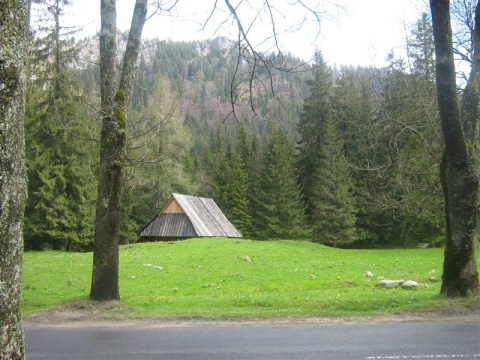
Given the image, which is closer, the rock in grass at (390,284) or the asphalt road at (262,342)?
the asphalt road at (262,342)

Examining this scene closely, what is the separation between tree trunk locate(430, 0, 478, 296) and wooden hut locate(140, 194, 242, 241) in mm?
29433

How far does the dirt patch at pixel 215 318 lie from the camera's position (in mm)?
10578

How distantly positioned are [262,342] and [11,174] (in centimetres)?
625

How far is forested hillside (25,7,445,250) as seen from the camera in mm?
20312

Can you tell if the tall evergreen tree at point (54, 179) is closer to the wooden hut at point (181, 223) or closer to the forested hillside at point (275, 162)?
the forested hillside at point (275, 162)

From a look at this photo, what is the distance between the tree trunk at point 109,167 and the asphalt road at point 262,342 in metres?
2.04

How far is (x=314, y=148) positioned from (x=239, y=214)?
12906 mm

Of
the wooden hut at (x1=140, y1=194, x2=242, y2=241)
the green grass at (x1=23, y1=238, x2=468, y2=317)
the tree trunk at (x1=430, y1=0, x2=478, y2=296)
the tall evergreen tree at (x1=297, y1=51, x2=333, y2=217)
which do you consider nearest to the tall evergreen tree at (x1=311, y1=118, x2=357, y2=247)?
the tall evergreen tree at (x1=297, y1=51, x2=333, y2=217)

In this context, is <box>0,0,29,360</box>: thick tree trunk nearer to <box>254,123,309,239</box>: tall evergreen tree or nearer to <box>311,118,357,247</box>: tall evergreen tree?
<box>311,118,357,247</box>: tall evergreen tree

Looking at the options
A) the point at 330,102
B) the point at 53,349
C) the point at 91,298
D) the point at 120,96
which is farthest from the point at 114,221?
the point at 330,102

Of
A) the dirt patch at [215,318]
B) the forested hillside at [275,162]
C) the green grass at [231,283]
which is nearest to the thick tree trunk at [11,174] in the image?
the forested hillside at [275,162]

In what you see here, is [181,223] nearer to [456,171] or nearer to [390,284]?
[390,284]

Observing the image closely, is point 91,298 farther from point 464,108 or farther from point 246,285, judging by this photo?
point 464,108

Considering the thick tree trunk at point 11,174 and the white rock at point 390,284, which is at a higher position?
the thick tree trunk at point 11,174
